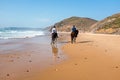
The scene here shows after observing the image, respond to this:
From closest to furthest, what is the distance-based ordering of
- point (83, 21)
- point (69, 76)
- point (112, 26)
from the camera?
1. point (69, 76)
2. point (112, 26)
3. point (83, 21)

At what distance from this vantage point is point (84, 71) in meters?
9.92

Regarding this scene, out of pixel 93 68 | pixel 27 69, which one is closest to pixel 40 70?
pixel 27 69

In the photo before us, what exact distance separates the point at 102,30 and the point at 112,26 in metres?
4.40

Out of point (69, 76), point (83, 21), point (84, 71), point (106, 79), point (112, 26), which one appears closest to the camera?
point (106, 79)

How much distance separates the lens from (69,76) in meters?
9.12

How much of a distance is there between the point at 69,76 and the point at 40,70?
1894 millimetres

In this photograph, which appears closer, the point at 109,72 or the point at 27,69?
the point at 109,72

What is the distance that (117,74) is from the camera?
30.3 ft

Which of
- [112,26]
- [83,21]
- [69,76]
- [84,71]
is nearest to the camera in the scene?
[69,76]

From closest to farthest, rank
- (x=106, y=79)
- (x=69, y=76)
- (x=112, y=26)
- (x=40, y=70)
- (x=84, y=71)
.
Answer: (x=106, y=79)
(x=69, y=76)
(x=84, y=71)
(x=40, y=70)
(x=112, y=26)

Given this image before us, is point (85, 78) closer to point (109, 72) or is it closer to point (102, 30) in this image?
point (109, 72)

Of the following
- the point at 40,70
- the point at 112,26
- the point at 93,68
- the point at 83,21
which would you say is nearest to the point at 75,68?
the point at 93,68

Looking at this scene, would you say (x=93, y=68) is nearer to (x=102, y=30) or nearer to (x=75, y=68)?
(x=75, y=68)

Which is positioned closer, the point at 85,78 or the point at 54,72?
the point at 85,78
